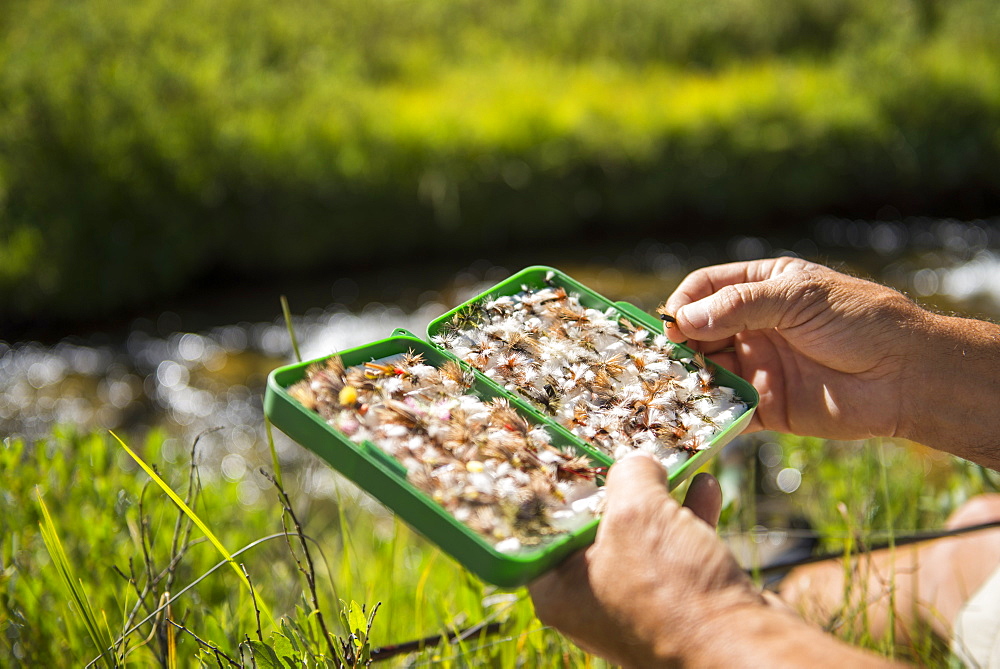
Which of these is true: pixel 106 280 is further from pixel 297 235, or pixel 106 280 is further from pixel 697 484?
pixel 697 484

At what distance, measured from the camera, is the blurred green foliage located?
4.44m

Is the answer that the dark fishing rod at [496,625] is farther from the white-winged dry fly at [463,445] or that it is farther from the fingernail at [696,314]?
the fingernail at [696,314]

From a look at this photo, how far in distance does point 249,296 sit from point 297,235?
0.53 meters

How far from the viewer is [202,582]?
5.13 feet

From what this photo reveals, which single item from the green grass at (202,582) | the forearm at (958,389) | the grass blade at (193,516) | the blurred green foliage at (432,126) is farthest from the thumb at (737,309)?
the blurred green foliage at (432,126)

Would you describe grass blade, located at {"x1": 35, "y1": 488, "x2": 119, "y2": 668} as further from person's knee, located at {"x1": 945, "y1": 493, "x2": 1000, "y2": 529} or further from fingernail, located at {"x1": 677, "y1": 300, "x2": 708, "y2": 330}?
person's knee, located at {"x1": 945, "y1": 493, "x2": 1000, "y2": 529}

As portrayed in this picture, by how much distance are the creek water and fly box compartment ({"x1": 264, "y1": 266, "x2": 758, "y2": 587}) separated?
247cm

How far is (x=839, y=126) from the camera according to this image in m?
5.84

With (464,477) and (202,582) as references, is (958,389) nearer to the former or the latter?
(464,477)

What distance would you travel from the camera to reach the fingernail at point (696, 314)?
4.33 ft

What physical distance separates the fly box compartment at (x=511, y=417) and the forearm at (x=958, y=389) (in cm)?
36

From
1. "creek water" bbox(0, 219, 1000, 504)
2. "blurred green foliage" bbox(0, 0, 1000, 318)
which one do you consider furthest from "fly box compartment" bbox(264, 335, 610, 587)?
"blurred green foliage" bbox(0, 0, 1000, 318)

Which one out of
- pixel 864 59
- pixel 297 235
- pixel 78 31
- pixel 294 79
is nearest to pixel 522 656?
pixel 297 235

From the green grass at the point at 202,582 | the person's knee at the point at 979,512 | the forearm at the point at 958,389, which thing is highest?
the forearm at the point at 958,389
